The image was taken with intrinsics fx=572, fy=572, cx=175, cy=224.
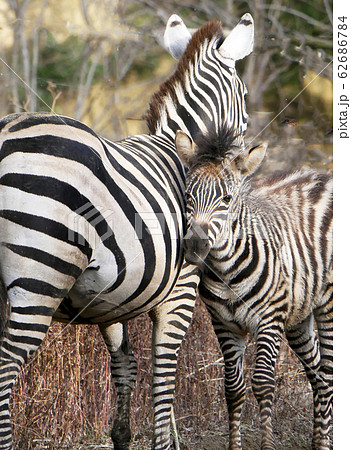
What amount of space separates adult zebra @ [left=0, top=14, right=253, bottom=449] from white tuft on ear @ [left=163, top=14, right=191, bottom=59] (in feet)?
4.36

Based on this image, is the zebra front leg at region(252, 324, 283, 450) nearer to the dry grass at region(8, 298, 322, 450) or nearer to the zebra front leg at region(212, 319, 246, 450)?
the zebra front leg at region(212, 319, 246, 450)

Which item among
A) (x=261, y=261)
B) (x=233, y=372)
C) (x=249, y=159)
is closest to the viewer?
(x=249, y=159)

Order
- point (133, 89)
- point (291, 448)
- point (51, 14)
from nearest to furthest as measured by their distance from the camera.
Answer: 1. point (291, 448)
2. point (133, 89)
3. point (51, 14)

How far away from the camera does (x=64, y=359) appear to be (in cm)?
455

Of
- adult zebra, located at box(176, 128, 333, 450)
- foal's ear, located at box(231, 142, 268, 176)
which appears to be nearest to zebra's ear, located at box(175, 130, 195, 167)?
adult zebra, located at box(176, 128, 333, 450)

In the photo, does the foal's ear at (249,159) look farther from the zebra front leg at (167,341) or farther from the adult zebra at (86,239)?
the zebra front leg at (167,341)

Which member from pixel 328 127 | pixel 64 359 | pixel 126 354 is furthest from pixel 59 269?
pixel 328 127

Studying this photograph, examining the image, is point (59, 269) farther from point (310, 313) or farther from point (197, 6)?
point (197, 6)

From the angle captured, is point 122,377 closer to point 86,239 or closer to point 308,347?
point 308,347

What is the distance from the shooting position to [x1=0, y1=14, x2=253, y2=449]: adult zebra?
255 centimetres

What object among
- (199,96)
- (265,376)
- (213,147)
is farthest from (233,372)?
(199,96)

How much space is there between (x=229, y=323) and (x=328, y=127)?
337 inches

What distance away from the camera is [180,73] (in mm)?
4277

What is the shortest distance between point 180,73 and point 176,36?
1.98 feet
